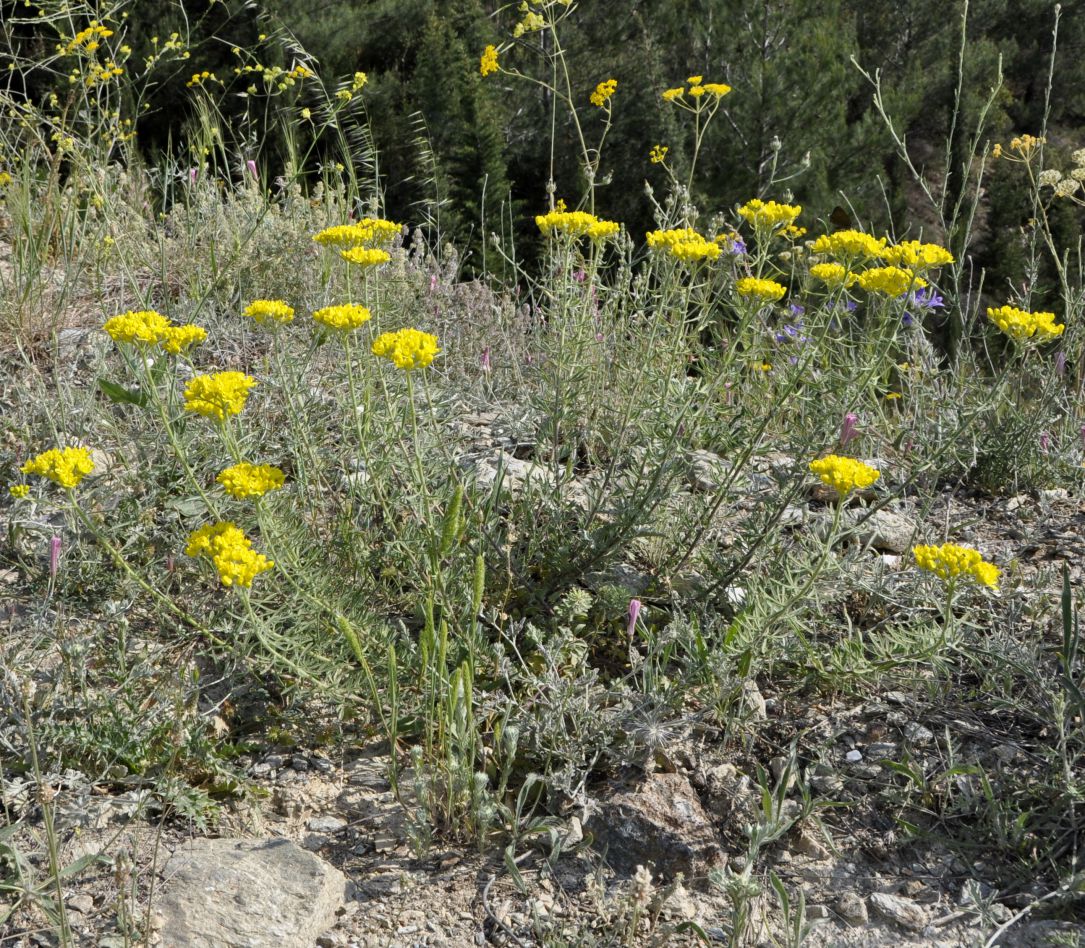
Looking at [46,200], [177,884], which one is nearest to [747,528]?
[177,884]

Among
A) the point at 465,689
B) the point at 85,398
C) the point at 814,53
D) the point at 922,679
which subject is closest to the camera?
the point at 465,689

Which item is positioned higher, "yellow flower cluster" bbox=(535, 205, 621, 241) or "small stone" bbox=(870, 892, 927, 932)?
"yellow flower cluster" bbox=(535, 205, 621, 241)

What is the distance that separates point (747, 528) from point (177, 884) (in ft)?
4.57

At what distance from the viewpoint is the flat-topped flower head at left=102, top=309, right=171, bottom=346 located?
192 cm

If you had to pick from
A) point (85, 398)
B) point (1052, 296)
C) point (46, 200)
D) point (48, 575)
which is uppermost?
point (46, 200)

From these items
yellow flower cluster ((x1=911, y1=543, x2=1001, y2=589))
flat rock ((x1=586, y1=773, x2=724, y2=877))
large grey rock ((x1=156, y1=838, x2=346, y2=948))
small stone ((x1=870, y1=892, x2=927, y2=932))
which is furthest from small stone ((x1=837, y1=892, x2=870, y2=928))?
large grey rock ((x1=156, y1=838, x2=346, y2=948))

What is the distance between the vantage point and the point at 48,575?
244cm

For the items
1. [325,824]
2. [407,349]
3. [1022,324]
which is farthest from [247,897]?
[1022,324]

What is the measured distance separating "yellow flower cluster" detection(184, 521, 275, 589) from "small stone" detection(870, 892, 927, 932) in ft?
3.90

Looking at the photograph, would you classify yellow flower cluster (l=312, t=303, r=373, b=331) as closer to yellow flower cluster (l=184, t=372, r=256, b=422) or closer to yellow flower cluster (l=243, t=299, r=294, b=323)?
yellow flower cluster (l=243, t=299, r=294, b=323)

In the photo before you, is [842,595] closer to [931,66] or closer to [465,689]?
[465,689]

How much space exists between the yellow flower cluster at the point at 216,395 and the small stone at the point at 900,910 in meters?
1.41

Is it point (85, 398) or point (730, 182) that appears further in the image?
point (730, 182)

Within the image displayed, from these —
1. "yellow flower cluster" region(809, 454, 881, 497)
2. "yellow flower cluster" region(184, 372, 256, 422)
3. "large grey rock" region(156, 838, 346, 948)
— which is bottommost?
"large grey rock" region(156, 838, 346, 948)
